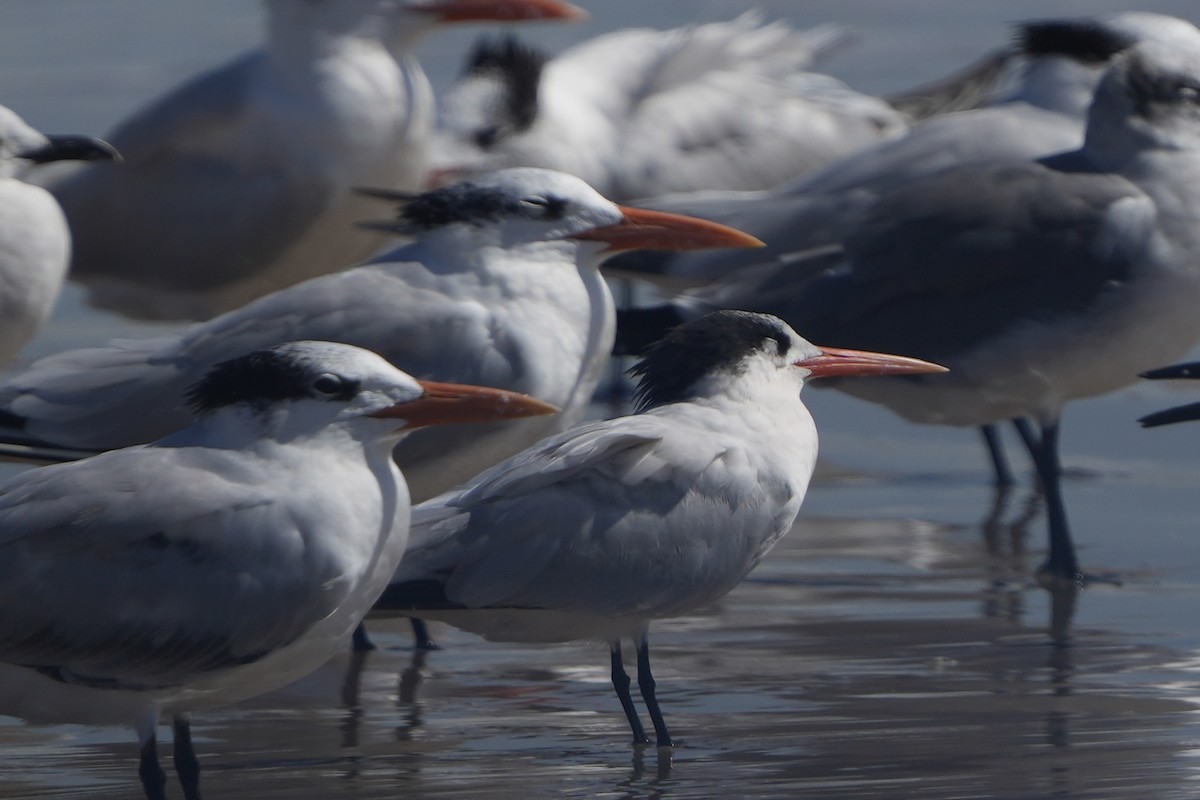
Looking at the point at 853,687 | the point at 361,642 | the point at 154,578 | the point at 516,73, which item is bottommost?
the point at 516,73

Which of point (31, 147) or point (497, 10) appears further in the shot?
point (497, 10)

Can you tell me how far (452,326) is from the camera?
5219mm

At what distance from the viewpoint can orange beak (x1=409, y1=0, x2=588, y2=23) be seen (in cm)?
759

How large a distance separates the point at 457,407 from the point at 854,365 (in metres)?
1.08

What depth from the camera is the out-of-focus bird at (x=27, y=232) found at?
6.19 meters

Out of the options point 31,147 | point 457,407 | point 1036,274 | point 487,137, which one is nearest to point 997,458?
point 1036,274

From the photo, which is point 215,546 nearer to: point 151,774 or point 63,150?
point 151,774

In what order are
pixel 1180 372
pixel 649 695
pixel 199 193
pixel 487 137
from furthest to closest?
1. pixel 487 137
2. pixel 199 193
3. pixel 1180 372
4. pixel 649 695

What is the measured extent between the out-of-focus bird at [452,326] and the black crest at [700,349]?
57 centimetres

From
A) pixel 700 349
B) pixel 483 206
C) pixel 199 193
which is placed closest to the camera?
pixel 700 349

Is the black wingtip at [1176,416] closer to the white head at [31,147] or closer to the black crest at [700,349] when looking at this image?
the black crest at [700,349]

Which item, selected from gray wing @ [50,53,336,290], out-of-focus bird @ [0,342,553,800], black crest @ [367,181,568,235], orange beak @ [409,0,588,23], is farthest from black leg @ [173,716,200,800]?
orange beak @ [409,0,588,23]

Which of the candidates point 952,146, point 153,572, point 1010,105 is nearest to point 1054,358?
point 952,146

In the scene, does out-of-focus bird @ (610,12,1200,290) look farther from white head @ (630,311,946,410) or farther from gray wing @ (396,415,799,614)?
gray wing @ (396,415,799,614)
